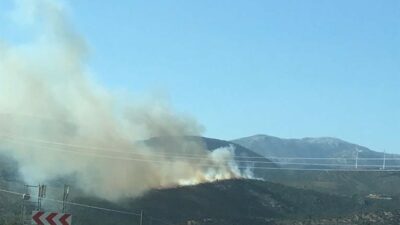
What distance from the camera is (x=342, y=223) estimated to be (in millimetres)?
175125

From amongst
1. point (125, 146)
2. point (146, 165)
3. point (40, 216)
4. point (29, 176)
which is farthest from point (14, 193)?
point (40, 216)

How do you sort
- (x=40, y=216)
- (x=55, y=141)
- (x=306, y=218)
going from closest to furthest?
(x=40, y=216), (x=55, y=141), (x=306, y=218)

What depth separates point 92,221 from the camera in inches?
5433

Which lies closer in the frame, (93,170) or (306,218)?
(93,170)

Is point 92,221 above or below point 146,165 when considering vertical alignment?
below

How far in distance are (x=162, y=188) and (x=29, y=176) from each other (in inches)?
1735

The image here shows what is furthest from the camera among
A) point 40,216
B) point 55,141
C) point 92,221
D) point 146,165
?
point 146,165

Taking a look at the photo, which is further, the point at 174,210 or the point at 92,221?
the point at 174,210

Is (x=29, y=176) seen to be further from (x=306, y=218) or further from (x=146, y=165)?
(x=306, y=218)

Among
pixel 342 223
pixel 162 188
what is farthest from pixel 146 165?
pixel 342 223

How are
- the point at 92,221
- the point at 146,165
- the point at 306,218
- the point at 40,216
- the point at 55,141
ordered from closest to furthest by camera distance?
1. the point at 40,216
2. the point at 92,221
3. the point at 55,141
4. the point at 146,165
5. the point at 306,218

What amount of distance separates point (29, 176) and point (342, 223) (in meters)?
81.0

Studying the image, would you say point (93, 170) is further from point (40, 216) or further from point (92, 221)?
Result: point (40, 216)

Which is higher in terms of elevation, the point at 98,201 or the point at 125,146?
the point at 125,146
